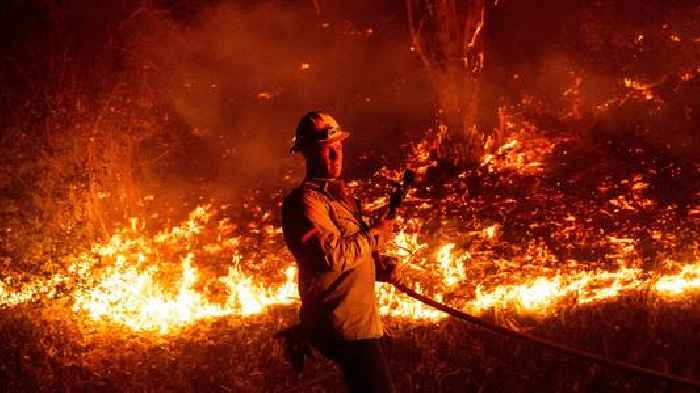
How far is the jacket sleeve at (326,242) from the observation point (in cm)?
361

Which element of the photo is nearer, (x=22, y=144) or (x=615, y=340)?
(x=615, y=340)

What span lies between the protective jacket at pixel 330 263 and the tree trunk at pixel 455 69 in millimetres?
6890

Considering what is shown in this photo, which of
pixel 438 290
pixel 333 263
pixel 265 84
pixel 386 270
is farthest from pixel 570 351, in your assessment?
pixel 265 84

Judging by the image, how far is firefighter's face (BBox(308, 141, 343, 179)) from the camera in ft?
12.8

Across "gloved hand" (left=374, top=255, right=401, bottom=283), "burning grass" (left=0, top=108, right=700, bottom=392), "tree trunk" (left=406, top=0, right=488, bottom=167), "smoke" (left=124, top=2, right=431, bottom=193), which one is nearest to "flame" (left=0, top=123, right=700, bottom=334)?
"burning grass" (left=0, top=108, right=700, bottom=392)

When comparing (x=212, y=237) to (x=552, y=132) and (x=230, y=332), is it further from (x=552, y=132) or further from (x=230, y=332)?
(x=552, y=132)

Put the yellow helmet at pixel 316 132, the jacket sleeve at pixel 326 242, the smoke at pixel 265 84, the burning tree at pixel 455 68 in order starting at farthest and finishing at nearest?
the smoke at pixel 265 84 → the burning tree at pixel 455 68 → the yellow helmet at pixel 316 132 → the jacket sleeve at pixel 326 242

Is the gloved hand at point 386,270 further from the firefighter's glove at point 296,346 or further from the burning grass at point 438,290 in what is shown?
the firefighter's glove at point 296,346

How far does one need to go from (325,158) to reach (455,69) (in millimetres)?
7031

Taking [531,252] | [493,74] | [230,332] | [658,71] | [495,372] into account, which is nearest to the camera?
[495,372]

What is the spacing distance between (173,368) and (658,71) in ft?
28.2

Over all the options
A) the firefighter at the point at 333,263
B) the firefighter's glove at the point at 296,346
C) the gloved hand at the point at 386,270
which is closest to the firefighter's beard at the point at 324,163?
the firefighter at the point at 333,263

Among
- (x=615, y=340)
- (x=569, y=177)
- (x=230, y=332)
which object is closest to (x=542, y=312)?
(x=615, y=340)

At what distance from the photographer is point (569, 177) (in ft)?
32.4
